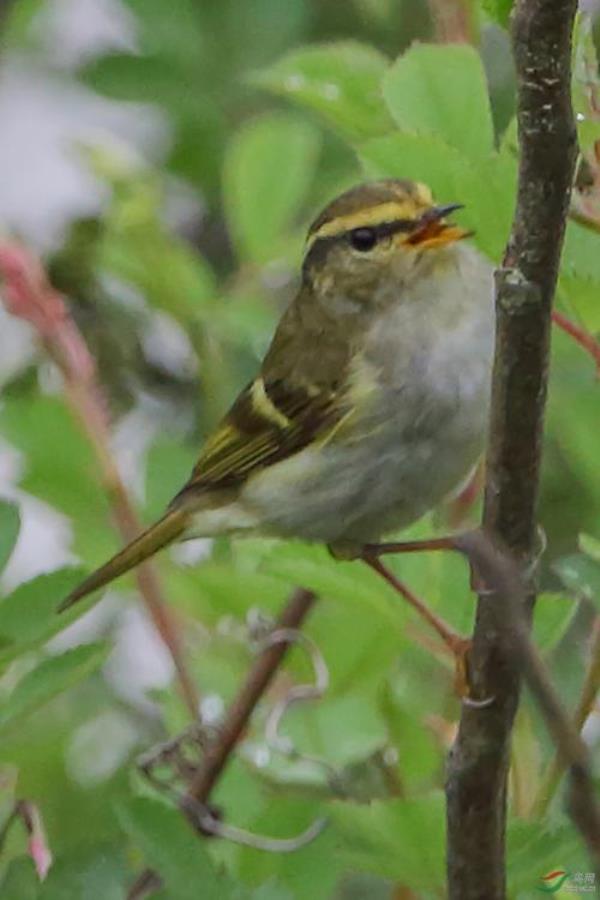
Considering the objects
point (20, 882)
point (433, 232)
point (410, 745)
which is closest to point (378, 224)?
point (433, 232)

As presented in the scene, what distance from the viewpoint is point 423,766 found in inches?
85.5

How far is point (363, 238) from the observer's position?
2605 millimetres

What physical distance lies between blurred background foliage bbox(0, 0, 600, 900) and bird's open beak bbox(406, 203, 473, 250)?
6.7 inches

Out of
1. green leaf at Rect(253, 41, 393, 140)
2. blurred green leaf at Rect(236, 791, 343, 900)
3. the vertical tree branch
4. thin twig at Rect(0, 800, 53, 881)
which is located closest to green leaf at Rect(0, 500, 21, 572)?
thin twig at Rect(0, 800, 53, 881)

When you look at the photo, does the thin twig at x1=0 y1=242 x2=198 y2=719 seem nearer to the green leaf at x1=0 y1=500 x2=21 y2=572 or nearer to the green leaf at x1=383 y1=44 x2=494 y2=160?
the green leaf at x1=0 y1=500 x2=21 y2=572

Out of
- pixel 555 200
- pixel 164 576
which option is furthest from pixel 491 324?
pixel 555 200

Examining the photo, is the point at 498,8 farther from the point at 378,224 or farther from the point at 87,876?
the point at 378,224

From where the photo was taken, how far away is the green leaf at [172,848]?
5.53 ft

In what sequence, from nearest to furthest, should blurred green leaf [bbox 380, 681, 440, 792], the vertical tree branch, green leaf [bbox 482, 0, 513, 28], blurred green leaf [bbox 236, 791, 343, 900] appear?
the vertical tree branch → green leaf [bbox 482, 0, 513, 28] → blurred green leaf [bbox 236, 791, 343, 900] → blurred green leaf [bbox 380, 681, 440, 792]

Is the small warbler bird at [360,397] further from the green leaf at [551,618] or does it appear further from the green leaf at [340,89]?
the green leaf at [551,618]

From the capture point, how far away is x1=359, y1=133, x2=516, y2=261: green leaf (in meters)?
1.84

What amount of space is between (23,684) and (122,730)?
4.60ft

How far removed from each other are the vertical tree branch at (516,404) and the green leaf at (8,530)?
0.47m

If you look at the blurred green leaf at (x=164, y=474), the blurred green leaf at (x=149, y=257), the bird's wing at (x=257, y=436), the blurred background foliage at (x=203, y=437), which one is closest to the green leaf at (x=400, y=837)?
the blurred background foliage at (x=203, y=437)
